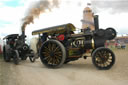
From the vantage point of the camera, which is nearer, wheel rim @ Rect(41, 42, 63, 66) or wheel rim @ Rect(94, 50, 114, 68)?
wheel rim @ Rect(94, 50, 114, 68)

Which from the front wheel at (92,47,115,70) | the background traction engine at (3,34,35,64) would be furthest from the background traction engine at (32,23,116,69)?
the background traction engine at (3,34,35,64)

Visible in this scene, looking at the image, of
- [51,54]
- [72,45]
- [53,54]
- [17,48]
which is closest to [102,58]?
[72,45]

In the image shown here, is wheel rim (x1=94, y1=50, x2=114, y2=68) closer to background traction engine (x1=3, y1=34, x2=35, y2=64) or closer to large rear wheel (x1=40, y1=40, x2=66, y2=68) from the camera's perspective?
large rear wheel (x1=40, y1=40, x2=66, y2=68)

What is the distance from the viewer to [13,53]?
989 centimetres

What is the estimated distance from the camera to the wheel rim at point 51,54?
24.4 ft

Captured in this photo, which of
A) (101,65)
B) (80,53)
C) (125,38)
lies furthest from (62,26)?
(125,38)

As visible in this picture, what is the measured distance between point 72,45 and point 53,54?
110cm

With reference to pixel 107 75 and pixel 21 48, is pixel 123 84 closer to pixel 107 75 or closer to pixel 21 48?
pixel 107 75

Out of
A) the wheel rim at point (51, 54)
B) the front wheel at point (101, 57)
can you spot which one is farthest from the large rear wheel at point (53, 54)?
the front wheel at point (101, 57)

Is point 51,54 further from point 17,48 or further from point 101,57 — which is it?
point 17,48

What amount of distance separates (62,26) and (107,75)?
10.7 ft

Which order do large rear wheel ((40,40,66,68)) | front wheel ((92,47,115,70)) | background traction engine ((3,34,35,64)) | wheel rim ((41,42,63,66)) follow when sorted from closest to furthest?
1. front wheel ((92,47,115,70))
2. large rear wheel ((40,40,66,68))
3. wheel rim ((41,42,63,66))
4. background traction engine ((3,34,35,64))

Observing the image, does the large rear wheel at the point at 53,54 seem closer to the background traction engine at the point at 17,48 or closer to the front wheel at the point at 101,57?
the front wheel at the point at 101,57

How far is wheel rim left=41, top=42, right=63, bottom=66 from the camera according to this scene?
743cm
